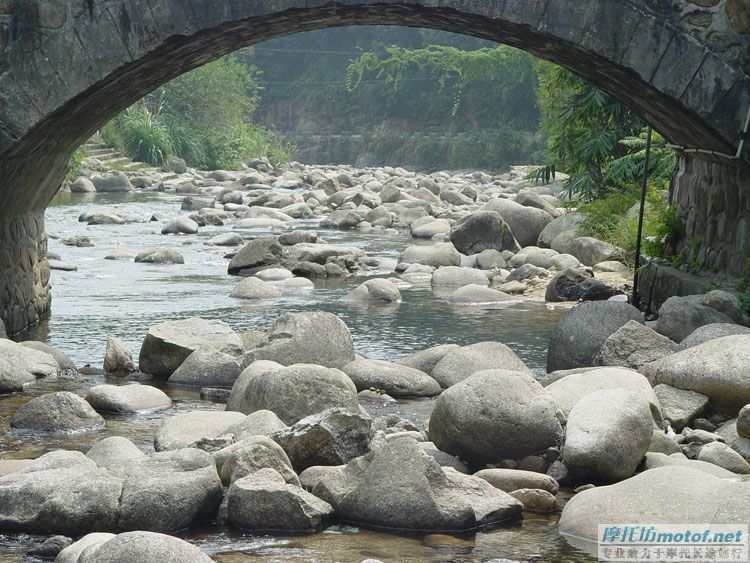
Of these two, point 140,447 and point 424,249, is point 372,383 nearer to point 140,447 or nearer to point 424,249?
point 140,447

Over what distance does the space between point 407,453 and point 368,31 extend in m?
54.9

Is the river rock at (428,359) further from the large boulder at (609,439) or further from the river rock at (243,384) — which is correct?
Result: the large boulder at (609,439)

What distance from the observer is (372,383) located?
7.05 meters

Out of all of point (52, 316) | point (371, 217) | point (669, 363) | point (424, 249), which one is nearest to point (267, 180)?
point (371, 217)

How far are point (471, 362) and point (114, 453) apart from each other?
2791 millimetres

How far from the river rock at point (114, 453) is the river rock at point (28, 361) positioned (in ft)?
7.31

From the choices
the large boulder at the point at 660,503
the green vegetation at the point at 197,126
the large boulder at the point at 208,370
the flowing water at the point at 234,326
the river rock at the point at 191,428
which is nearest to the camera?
the large boulder at the point at 660,503

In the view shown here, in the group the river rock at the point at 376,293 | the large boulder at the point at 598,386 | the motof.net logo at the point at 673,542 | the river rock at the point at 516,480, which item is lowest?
the river rock at the point at 376,293

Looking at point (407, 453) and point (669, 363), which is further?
point (669, 363)

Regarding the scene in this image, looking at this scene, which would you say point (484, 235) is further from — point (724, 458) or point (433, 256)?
point (724, 458)

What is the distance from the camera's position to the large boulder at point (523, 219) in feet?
50.1

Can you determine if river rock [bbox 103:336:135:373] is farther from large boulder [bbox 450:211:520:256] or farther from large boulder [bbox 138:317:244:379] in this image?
large boulder [bbox 450:211:520:256]

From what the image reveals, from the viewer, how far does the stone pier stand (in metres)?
8.59

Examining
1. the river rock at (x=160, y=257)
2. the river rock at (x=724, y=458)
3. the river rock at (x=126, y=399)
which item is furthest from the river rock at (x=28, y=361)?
the river rock at (x=160, y=257)
